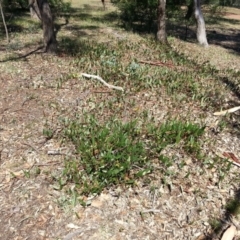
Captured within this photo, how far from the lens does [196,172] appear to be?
508cm

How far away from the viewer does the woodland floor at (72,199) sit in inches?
159

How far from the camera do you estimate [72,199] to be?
4352mm

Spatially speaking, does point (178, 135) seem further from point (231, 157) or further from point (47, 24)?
point (47, 24)

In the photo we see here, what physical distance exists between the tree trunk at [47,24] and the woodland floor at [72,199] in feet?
10.3

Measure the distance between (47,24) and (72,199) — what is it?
23.9ft

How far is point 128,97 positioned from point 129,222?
3799mm

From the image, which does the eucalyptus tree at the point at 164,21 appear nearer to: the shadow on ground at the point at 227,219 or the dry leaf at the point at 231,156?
the dry leaf at the point at 231,156

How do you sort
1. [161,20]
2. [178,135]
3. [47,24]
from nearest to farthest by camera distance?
1. [178,135]
2. [47,24]
3. [161,20]

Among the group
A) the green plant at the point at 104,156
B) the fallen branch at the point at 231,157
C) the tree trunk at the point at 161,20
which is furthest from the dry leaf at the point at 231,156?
the tree trunk at the point at 161,20

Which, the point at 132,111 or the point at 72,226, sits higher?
the point at 132,111

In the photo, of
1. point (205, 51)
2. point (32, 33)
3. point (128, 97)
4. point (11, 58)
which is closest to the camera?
point (128, 97)

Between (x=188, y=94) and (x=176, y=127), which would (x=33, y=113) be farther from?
(x=188, y=94)

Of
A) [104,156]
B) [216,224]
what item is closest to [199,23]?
[104,156]

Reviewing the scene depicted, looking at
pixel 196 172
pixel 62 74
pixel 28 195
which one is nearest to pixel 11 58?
pixel 62 74
